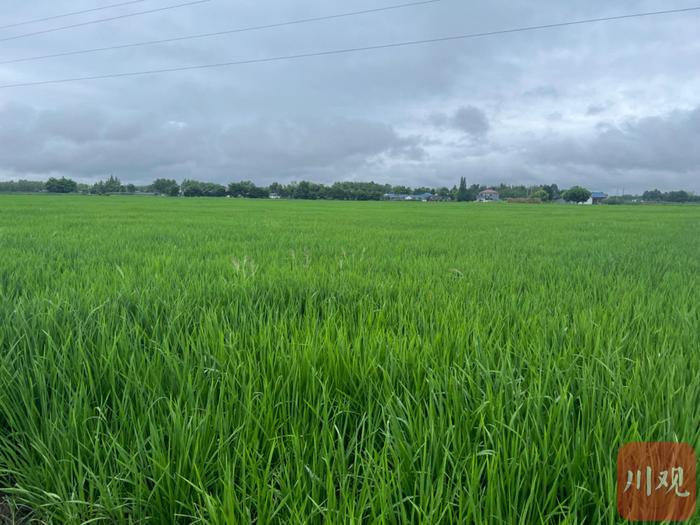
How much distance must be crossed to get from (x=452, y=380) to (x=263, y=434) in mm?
588

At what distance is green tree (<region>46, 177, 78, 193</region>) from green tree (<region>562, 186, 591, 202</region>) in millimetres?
140625

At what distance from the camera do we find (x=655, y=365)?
1333mm

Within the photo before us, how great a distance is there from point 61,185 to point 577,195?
14340cm

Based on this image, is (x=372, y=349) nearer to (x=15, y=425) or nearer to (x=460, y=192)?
(x=15, y=425)

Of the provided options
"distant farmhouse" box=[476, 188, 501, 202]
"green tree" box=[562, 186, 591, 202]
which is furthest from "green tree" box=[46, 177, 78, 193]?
"green tree" box=[562, 186, 591, 202]

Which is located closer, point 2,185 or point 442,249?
point 442,249

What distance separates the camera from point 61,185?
310 feet

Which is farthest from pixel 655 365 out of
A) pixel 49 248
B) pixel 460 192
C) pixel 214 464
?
pixel 460 192

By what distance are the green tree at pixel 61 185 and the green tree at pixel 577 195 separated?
140625mm

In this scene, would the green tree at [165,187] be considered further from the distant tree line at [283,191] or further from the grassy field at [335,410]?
the grassy field at [335,410]

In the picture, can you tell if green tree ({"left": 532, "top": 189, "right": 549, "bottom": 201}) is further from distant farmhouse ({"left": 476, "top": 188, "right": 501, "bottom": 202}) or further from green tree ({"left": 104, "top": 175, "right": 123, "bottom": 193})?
green tree ({"left": 104, "top": 175, "right": 123, "bottom": 193})
